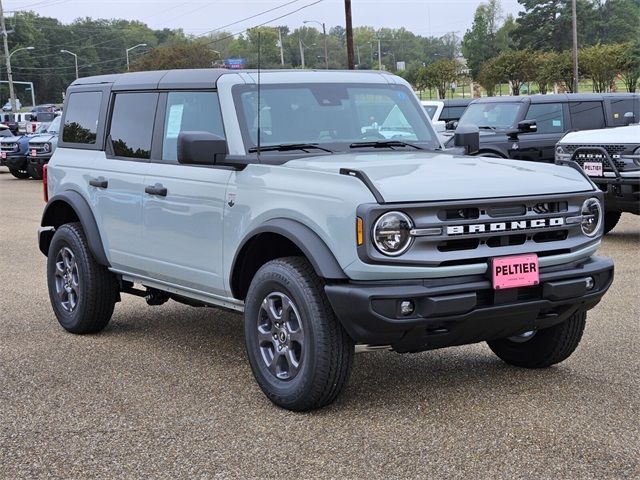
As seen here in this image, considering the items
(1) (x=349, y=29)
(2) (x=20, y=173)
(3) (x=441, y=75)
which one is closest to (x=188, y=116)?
(2) (x=20, y=173)

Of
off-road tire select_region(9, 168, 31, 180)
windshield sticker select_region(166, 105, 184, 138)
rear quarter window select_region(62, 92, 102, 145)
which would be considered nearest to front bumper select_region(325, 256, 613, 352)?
windshield sticker select_region(166, 105, 184, 138)

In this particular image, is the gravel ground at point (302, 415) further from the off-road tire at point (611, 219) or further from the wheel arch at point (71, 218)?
the off-road tire at point (611, 219)

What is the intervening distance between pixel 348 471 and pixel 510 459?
726 mm

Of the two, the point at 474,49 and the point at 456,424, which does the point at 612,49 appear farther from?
the point at 456,424

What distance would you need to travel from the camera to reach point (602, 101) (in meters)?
16.8

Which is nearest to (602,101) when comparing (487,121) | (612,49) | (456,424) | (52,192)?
(487,121)

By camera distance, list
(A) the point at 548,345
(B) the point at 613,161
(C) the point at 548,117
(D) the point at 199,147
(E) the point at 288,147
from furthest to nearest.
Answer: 1. (C) the point at 548,117
2. (B) the point at 613,161
3. (E) the point at 288,147
4. (A) the point at 548,345
5. (D) the point at 199,147

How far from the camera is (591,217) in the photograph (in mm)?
5352

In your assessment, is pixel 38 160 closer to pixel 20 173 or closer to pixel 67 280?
pixel 20 173

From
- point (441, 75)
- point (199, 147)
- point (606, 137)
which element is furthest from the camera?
point (441, 75)

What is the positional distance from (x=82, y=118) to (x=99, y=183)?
2.56ft

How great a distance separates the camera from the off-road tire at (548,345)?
5.66m

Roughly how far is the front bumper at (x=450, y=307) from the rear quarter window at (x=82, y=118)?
3.20m

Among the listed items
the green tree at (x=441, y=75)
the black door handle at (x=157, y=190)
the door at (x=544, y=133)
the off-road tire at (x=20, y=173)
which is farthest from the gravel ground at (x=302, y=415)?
the green tree at (x=441, y=75)
